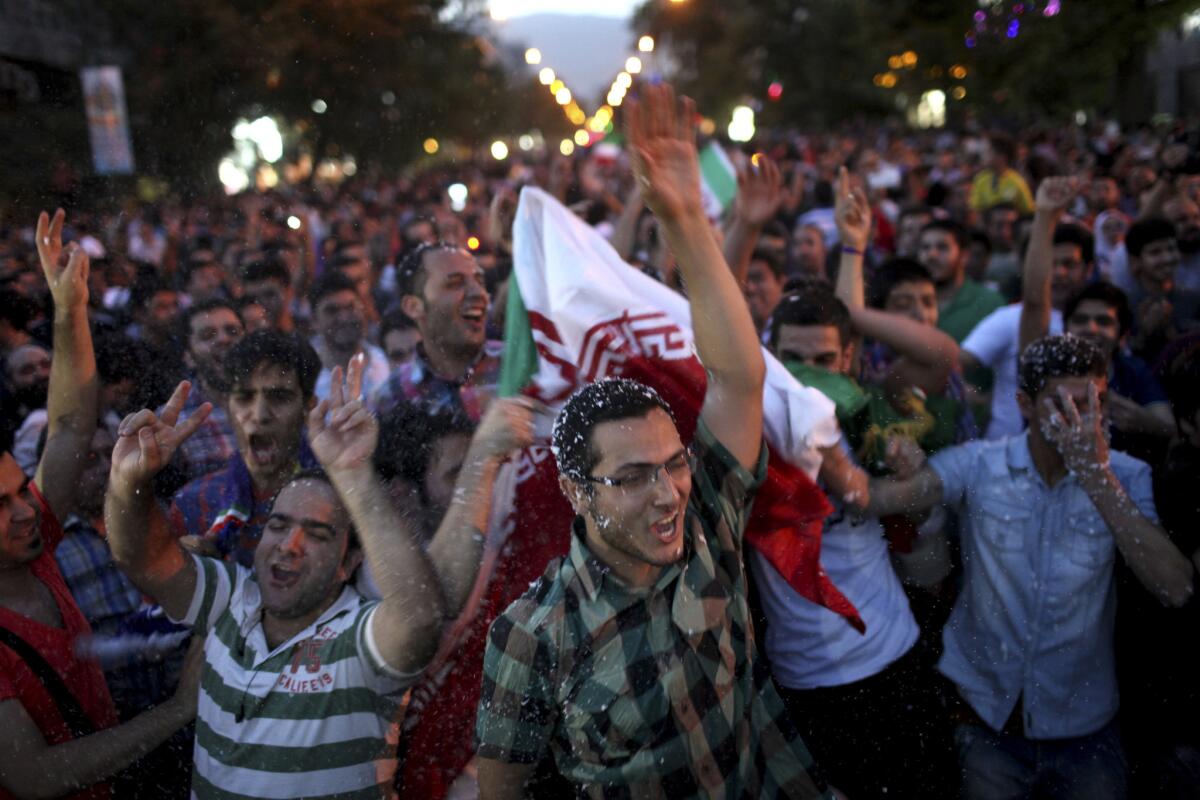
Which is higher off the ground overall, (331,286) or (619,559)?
(331,286)

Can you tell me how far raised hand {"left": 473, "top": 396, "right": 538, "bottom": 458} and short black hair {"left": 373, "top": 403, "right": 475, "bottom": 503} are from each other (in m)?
0.57

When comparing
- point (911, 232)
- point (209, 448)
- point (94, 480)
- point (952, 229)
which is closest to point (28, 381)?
point (209, 448)

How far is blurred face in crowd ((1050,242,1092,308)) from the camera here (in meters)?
5.57

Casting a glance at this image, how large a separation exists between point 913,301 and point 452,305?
6.75ft

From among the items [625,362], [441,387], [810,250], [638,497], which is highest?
[810,250]

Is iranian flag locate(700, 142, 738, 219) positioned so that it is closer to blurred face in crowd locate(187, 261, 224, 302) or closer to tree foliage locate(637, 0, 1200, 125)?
blurred face in crowd locate(187, 261, 224, 302)

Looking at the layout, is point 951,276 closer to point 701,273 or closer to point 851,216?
point 851,216

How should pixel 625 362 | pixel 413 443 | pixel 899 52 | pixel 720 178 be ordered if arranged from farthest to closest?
pixel 899 52, pixel 720 178, pixel 413 443, pixel 625 362

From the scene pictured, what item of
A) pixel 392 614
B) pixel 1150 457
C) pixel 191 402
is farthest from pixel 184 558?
pixel 1150 457

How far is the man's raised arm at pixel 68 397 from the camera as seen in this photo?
324 centimetres

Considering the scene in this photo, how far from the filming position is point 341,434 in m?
2.50

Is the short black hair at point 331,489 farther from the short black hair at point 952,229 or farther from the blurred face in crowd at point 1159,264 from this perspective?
the blurred face in crowd at point 1159,264

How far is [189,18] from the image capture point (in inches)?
671

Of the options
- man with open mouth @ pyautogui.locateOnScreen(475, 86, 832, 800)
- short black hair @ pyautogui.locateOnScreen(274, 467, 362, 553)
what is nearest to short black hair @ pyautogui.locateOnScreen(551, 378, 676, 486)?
man with open mouth @ pyautogui.locateOnScreen(475, 86, 832, 800)
